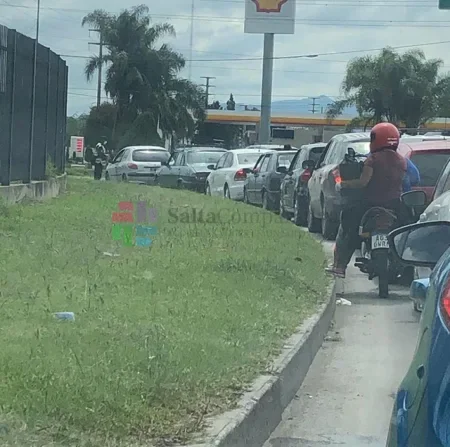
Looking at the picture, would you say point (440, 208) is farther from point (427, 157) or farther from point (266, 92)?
point (266, 92)

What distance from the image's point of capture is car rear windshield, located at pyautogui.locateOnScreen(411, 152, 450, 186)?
582 inches

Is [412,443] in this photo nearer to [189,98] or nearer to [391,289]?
[391,289]

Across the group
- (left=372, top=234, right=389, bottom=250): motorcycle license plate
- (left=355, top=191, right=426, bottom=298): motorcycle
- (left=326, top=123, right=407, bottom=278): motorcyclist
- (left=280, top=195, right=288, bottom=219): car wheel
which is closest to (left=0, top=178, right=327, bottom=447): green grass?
(left=355, top=191, right=426, bottom=298): motorcycle

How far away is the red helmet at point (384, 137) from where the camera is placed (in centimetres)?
1162

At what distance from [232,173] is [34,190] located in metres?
8.75

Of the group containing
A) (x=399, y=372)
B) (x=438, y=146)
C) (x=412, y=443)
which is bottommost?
(x=399, y=372)

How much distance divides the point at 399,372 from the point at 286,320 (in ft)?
3.46

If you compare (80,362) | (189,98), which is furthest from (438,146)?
(189,98)

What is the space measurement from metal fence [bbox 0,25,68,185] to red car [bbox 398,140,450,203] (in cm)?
625

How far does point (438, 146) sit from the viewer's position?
48.8 feet

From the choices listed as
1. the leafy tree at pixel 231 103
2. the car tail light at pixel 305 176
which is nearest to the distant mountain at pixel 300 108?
the leafy tree at pixel 231 103

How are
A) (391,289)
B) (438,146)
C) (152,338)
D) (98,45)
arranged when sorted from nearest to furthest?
1. (152,338)
2. (391,289)
3. (438,146)
4. (98,45)

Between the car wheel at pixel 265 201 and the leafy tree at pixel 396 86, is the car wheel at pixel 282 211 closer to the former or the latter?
the car wheel at pixel 265 201

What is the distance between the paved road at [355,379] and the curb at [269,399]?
82 millimetres
